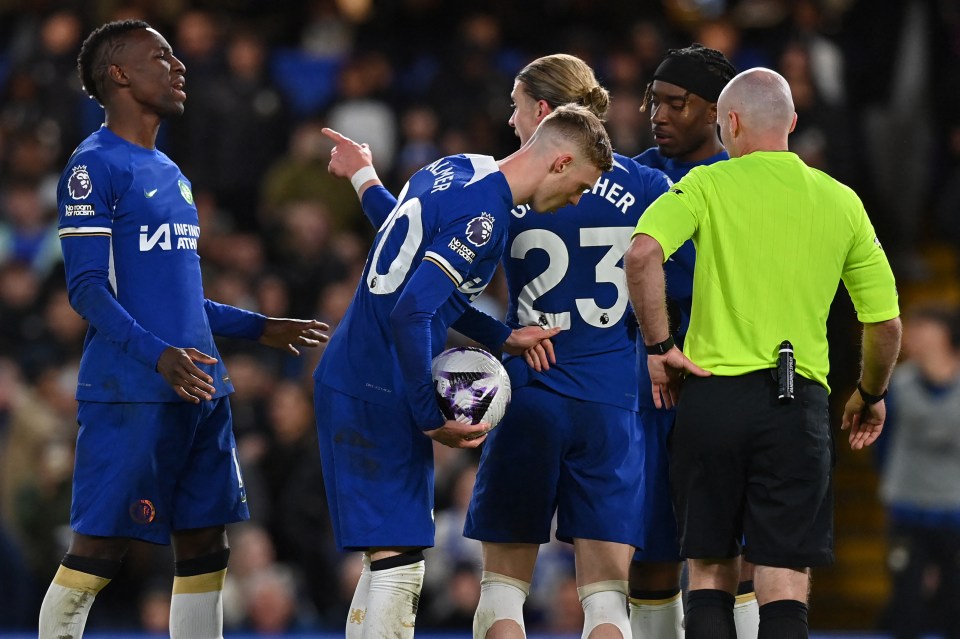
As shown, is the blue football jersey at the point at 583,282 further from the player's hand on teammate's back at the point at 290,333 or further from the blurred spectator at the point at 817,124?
the blurred spectator at the point at 817,124

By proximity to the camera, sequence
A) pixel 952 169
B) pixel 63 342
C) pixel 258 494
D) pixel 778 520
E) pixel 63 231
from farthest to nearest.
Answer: pixel 952 169
pixel 63 342
pixel 258 494
pixel 63 231
pixel 778 520

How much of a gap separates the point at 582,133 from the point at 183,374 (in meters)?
1.60

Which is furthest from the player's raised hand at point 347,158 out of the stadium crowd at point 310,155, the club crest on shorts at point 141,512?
the stadium crowd at point 310,155

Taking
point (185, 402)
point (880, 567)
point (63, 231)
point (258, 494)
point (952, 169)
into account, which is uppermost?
point (952, 169)

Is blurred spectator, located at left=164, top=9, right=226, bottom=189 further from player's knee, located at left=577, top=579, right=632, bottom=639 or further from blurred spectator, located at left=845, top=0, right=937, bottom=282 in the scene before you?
player's knee, located at left=577, top=579, right=632, bottom=639

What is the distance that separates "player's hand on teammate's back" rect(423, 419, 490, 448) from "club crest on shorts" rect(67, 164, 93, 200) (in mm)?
1493

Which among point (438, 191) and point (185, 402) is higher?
point (438, 191)

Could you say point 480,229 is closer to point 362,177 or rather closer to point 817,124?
point 362,177

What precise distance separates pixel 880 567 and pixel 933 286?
2473 millimetres

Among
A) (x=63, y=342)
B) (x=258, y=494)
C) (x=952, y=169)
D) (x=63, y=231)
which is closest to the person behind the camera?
(x=63, y=231)

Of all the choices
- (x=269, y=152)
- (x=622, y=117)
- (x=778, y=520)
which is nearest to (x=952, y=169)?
(x=622, y=117)

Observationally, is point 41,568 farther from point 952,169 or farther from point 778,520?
point 952,169

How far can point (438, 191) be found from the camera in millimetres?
5094

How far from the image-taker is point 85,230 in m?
5.38
